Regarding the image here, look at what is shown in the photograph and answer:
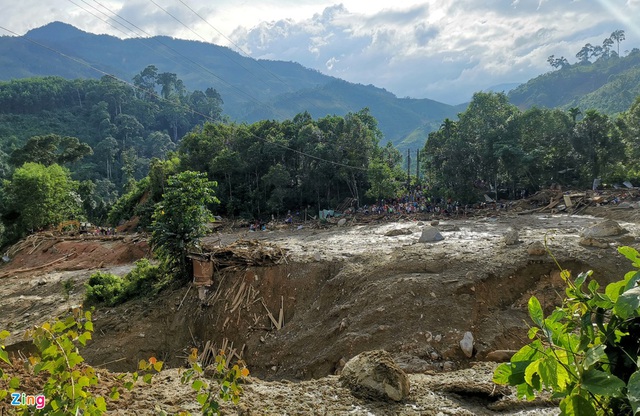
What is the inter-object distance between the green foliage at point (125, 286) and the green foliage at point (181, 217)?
1127mm

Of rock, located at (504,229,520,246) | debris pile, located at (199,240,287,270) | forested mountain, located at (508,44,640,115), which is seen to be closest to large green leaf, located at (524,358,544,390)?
debris pile, located at (199,240,287,270)

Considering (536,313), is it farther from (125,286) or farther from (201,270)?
(125,286)

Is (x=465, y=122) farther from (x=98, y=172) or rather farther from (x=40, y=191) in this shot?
(x=98, y=172)

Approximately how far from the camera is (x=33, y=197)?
88.9 feet

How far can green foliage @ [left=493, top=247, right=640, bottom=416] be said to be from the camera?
3.67ft

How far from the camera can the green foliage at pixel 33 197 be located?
2678 cm

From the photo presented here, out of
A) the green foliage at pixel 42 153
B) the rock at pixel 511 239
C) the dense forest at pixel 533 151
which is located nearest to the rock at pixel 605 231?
the rock at pixel 511 239

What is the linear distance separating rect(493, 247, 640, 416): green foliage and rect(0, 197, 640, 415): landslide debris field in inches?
147

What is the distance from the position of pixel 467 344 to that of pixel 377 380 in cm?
333

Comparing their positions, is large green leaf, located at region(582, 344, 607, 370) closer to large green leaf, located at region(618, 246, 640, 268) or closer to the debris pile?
large green leaf, located at region(618, 246, 640, 268)

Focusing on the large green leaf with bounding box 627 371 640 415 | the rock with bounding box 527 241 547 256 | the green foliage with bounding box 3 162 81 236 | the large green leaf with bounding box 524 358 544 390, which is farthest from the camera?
the green foliage with bounding box 3 162 81 236

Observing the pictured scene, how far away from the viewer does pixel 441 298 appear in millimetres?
8516

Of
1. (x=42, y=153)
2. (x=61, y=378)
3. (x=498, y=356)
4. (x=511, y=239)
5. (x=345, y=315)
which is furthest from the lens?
(x=42, y=153)

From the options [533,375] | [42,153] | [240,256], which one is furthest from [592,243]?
[42,153]
